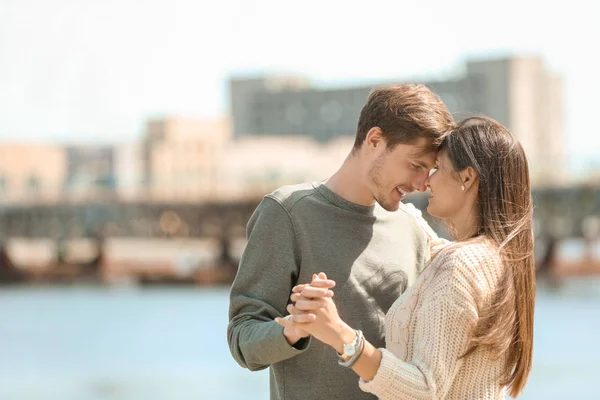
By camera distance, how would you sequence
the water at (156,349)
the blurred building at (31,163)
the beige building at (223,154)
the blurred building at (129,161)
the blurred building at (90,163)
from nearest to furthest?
the water at (156,349)
the blurred building at (31,163)
the beige building at (223,154)
the blurred building at (90,163)
the blurred building at (129,161)

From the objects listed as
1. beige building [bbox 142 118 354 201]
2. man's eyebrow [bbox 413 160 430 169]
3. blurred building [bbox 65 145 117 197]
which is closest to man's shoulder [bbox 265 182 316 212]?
man's eyebrow [bbox 413 160 430 169]

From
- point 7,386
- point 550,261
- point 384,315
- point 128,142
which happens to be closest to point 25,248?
point 128,142

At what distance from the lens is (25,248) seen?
67.6 metres

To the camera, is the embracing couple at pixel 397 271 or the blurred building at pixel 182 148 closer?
the embracing couple at pixel 397 271

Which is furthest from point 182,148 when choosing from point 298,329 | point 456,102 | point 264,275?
point 298,329

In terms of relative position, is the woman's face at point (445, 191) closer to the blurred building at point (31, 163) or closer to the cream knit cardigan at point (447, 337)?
the cream knit cardigan at point (447, 337)

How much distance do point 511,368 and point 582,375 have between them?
2380cm

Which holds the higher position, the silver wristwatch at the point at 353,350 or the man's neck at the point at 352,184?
the man's neck at the point at 352,184

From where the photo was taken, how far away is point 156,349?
1265 inches

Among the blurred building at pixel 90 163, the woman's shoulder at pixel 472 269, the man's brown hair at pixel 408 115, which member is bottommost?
the blurred building at pixel 90 163

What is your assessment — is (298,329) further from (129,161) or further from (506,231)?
(129,161)

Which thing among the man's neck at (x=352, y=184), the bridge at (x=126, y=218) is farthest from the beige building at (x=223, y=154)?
the man's neck at (x=352, y=184)

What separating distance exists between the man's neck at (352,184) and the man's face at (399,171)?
Result: 0.23 ft

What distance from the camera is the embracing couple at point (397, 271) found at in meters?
3.22
